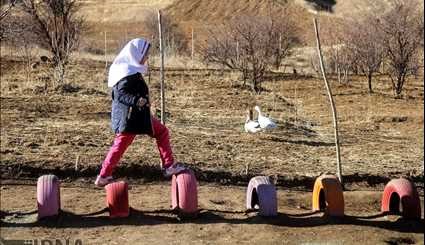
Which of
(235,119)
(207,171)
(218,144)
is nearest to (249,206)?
(207,171)

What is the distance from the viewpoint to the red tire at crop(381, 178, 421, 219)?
243 inches

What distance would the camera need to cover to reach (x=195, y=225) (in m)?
5.83

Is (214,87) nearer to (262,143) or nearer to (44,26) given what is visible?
(44,26)

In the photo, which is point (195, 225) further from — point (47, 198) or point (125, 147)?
point (47, 198)

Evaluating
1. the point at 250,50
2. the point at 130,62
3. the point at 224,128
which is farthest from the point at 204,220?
the point at 250,50

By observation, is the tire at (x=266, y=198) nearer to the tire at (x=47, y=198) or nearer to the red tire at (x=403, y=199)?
the red tire at (x=403, y=199)

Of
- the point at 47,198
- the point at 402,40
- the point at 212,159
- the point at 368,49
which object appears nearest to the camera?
the point at 47,198

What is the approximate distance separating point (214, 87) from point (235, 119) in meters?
4.93

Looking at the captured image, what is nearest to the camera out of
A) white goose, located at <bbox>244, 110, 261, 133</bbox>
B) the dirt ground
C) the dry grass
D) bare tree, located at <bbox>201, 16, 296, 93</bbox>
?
the dirt ground

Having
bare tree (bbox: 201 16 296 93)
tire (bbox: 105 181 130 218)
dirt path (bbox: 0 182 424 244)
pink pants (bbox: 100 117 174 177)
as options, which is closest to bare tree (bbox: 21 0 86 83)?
bare tree (bbox: 201 16 296 93)

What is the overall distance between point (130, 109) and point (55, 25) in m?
14.9

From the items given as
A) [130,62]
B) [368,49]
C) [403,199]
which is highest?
[368,49]

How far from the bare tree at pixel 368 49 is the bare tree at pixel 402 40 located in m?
0.40

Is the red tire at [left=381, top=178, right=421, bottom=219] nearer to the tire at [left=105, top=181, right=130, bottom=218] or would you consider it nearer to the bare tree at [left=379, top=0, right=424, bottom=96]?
the tire at [left=105, top=181, right=130, bottom=218]
